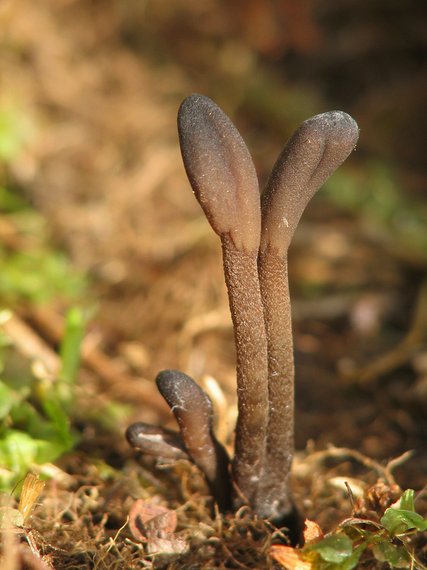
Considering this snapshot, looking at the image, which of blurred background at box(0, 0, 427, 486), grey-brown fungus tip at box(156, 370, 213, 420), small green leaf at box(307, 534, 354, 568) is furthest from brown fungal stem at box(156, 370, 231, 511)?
blurred background at box(0, 0, 427, 486)

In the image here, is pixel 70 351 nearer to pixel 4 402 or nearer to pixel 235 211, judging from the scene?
pixel 4 402

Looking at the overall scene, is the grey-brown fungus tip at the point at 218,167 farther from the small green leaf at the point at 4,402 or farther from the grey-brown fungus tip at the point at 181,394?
the small green leaf at the point at 4,402

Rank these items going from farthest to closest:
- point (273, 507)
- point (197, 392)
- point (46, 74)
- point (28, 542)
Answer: point (46, 74), point (273, 507), point (197, 392), point (28, 542)

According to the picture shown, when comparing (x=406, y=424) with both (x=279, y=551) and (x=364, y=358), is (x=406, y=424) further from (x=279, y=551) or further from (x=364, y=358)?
(x=279, y=551)

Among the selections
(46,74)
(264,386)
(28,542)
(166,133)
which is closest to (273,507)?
(264,386)

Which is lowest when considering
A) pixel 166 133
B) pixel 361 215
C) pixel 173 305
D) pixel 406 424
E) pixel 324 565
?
pixel 324 565

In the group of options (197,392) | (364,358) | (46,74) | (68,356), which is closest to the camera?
(197,392)

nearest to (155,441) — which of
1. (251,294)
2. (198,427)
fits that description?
(198,427)

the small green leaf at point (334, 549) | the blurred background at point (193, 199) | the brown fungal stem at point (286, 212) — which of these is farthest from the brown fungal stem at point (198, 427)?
the blurred background at point (193, 199)
